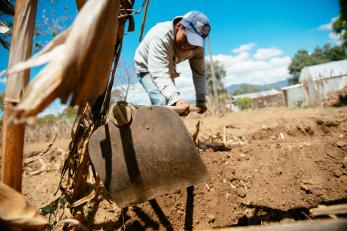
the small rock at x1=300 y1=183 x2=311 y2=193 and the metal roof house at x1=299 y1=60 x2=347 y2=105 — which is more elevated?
the metal roof house at x1=299 y1=60 x2=347 y2=105

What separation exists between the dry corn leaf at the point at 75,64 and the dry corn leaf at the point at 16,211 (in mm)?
332

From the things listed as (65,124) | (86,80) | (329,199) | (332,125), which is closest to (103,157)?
(86,80)

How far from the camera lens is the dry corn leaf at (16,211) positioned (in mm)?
663

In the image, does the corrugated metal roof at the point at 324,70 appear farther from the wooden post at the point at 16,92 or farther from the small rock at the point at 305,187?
the wooden post at the point at 16,92

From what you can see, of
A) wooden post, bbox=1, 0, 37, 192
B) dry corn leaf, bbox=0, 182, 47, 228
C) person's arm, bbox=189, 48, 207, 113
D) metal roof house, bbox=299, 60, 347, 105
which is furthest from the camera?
metal roof house, bbox=299, 60, 347, 105

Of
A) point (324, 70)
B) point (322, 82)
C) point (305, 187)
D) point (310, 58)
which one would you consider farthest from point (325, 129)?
point (310, 58)

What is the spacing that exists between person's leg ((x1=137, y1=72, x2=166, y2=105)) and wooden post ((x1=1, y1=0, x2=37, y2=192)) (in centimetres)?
141

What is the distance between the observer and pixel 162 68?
6.40 ft

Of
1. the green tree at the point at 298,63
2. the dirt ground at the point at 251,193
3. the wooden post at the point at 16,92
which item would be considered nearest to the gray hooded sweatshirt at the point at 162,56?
the dirt ground at the point at 251,193

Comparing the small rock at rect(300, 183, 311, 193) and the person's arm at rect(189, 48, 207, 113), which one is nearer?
the small rock at rect(300, 183, 311, 193)

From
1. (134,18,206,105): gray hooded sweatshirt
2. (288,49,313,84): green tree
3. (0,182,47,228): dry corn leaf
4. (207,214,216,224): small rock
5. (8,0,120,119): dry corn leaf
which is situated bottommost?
(207,214,216,224): small rock

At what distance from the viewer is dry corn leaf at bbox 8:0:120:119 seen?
0.54 m

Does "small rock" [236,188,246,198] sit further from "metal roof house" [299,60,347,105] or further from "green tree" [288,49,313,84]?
"green tree" [288,49,313,84]

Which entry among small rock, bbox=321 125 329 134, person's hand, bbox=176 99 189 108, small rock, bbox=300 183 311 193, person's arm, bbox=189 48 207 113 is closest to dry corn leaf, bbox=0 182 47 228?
person's hand, bbox=176 99 189 108
